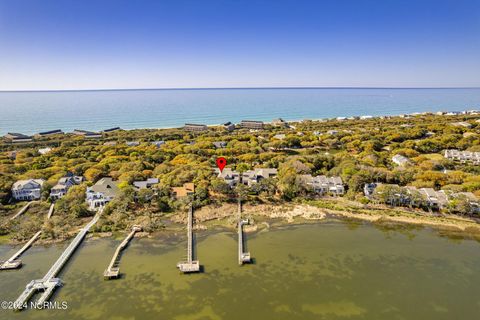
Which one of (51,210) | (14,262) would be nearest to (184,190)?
(51,210)

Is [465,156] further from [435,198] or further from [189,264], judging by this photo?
[189,264]

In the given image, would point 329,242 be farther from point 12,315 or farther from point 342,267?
point 12,315

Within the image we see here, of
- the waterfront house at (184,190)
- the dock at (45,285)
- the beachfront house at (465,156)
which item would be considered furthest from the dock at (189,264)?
the beachfront house at (465,156)

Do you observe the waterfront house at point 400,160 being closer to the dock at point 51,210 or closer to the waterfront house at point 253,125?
the waterfront house at point 253,125

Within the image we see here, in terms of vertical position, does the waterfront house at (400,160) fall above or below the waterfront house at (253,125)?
below

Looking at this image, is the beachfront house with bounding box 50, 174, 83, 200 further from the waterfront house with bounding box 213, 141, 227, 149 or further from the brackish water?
the waterfront house with bounding box 213, 141, 227, 149

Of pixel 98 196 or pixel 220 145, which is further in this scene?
pixel 220 145
